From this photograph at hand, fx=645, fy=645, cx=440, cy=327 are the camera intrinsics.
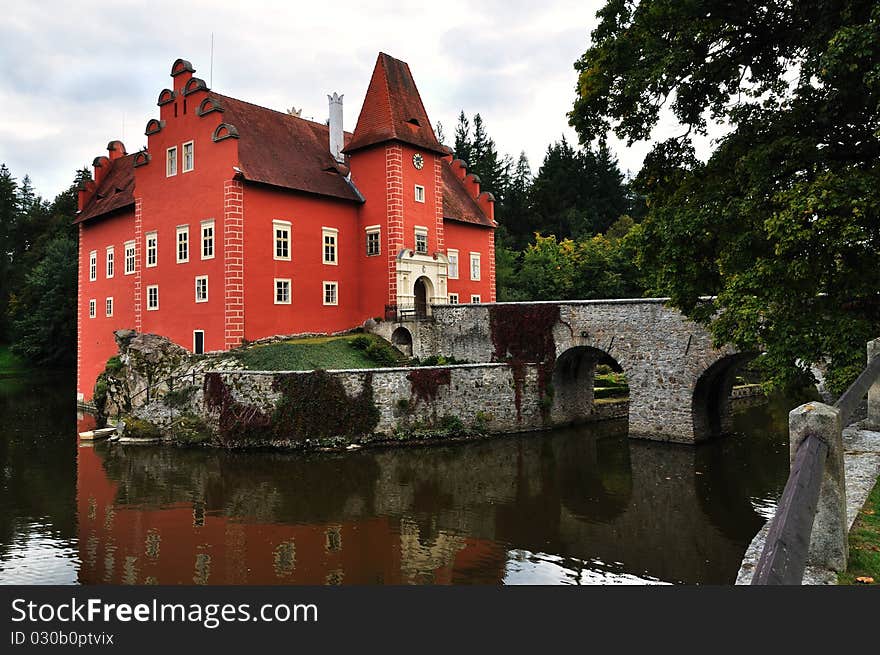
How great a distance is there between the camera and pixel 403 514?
14898mm

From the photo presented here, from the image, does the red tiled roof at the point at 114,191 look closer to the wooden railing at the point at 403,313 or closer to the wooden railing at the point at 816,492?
the wooden railing at the point at 403,313

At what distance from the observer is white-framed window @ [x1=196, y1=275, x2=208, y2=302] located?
28109mm

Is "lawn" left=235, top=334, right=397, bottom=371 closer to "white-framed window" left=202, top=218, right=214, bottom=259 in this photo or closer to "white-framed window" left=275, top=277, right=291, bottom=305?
"white-framed window" left=275, top=277, right=291, bottom=305

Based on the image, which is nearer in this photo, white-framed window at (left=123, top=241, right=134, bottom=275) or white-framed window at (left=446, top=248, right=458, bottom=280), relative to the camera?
white-framed window at (left=123, top=241, right=134, bottom=275)

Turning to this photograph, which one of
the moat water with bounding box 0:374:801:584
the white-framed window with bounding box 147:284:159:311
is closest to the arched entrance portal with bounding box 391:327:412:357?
the moat water with bounding box 0:374:801:584

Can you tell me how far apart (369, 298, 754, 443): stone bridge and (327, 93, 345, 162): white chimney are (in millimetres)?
10258

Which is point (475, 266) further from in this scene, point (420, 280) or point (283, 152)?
point (283, 152)

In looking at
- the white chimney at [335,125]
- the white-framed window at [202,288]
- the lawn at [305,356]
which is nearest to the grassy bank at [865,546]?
the lawn at [305,356]

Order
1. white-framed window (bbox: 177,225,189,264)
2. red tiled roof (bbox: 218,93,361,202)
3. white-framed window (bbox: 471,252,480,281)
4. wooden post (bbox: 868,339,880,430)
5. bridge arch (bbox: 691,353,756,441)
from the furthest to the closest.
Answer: white-framed window (bbox: 471,252,480,281) < white-framed window (bbox: 177,225,189,264) < red tiled roof (bbox: 218,93,361,202) < bridge arch (bbox: 691,353,756,441) < wooden post (bbox: 868,339,880,430)

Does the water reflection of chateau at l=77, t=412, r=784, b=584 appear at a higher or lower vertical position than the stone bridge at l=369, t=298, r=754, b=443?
lower

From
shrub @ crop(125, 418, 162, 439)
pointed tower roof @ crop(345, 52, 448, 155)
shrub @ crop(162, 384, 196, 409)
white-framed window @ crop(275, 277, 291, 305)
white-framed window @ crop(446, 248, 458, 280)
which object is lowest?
shrub @ crop(125, 418, 162, 439)

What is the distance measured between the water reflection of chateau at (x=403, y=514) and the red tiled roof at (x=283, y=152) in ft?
41.9

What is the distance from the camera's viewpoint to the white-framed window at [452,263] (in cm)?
3609

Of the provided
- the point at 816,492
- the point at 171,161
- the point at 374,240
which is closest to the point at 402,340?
the point at 374,240
